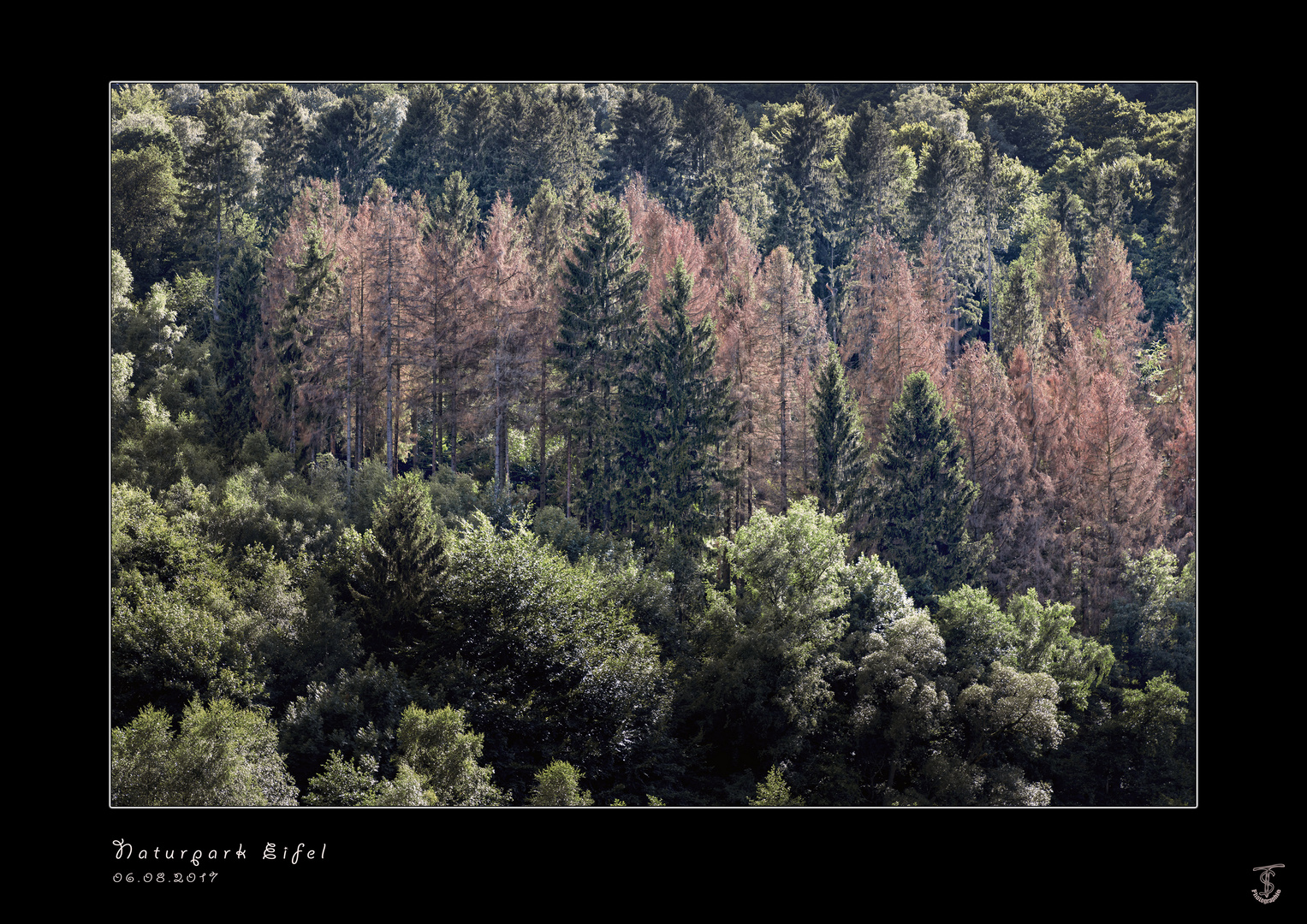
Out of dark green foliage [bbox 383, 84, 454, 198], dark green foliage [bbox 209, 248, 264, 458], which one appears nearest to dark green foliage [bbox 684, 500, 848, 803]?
dark green foliage [bbox 209, 248, 264, 458]

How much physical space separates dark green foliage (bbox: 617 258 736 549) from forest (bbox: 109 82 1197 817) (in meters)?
0.18

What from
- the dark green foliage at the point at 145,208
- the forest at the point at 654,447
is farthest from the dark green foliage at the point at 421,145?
the dark green foliage at the point at 145,208

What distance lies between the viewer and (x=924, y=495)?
46656 mm

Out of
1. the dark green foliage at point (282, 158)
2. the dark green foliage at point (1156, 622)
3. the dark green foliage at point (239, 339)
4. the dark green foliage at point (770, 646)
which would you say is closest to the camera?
the dark green foliage at point (770, 646)

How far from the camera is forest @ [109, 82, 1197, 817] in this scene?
31.8 m

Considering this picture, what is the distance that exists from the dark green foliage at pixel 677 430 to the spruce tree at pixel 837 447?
3.56 meters

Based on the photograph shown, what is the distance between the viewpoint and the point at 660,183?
72.9m

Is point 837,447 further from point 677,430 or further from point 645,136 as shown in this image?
point 645,136

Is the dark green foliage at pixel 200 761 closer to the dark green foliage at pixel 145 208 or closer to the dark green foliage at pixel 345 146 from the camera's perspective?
the dark green foliage at pixel 145 208

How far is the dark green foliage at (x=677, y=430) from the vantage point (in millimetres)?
45969

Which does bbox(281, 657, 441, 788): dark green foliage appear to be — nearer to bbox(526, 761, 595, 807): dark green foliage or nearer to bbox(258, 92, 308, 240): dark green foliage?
bbox(526, 761, 595, 807): dark green foliage

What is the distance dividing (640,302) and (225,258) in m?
23.2

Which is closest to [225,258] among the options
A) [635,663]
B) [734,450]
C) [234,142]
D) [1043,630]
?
[234,142]

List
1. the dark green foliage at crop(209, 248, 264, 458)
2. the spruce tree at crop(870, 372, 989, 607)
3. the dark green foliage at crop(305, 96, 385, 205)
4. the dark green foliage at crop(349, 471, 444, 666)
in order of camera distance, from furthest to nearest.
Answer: the dark green foliage at crop(305, 96, 385, 205) < the dark green foliage at crop(209, 248, 264, 458) < the spruce tree at crop(870, 372, 989, 607) < the dark green foliage at crop(349, 471, 444, 666)
